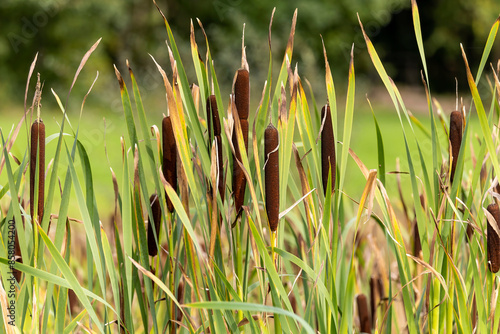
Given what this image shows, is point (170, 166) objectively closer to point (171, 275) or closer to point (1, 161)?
point (171, 275)

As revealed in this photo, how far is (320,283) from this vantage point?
651 millimetres

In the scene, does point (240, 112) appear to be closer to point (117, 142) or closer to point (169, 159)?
point (169, 159)

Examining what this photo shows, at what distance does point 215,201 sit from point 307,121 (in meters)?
0.16

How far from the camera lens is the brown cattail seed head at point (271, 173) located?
0.64 metres

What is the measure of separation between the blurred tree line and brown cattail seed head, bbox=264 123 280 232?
10659 millimetres

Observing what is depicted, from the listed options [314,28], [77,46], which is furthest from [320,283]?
[314,28]

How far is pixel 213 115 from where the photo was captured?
0.71 metres

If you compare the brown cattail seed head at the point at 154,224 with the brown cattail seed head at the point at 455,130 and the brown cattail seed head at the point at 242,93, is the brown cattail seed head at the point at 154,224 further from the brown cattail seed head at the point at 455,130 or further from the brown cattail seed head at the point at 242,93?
the brown cattail seed head at the point at 455,130

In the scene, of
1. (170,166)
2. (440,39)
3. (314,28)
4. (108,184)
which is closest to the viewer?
(170,166)

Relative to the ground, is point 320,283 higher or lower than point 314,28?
lower

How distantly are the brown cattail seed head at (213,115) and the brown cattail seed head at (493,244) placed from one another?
0.34 m

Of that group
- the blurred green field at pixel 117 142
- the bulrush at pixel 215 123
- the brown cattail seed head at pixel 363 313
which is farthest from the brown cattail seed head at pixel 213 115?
the blurred green field at pixel 117 142

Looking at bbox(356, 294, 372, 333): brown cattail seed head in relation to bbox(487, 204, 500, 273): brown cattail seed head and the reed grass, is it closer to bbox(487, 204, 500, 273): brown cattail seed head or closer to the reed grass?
the reed grass

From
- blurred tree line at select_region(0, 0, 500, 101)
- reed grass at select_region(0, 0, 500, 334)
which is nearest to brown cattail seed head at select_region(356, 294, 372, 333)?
reed grass at select_region(0, 0, 500, 334)
